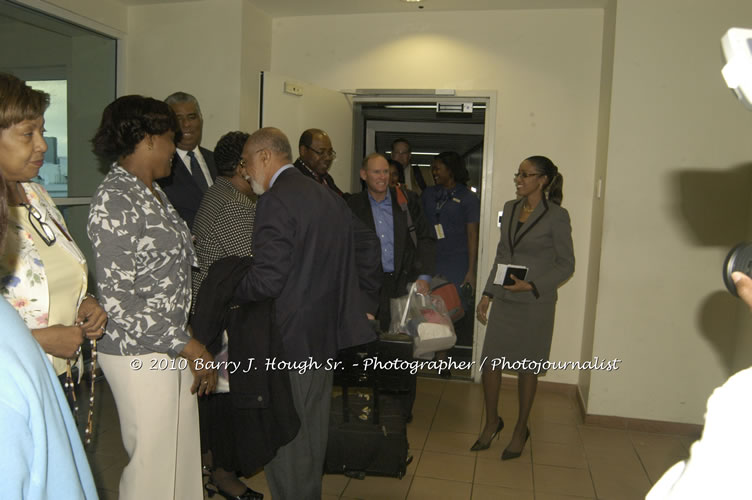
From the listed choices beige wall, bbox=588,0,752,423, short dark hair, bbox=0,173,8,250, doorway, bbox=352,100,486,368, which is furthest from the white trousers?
doorway, bbox=352,100,486,368

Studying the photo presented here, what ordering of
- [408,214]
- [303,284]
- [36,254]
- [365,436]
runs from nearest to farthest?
[36,254], [303,284], [365,436], [408,214]

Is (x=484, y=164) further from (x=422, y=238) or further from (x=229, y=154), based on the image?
(x=229, y=154)

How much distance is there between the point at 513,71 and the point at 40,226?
3.72 metres

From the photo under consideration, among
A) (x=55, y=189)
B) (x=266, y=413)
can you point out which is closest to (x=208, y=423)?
(x=266, y=413)

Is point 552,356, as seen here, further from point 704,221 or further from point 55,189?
point 55,189

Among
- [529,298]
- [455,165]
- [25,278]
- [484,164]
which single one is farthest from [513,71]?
[25,278]

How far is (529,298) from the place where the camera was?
3.25 m

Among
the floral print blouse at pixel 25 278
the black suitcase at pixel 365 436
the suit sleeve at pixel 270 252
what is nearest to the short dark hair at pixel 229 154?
the suit sleeve at pixel 270 252

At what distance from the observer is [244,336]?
6.62 ft

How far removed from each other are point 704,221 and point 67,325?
139 inches

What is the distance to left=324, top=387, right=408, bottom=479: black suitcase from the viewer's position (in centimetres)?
282

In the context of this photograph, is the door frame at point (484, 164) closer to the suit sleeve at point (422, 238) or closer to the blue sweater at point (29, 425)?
the suit sleeve at point (422, 238)

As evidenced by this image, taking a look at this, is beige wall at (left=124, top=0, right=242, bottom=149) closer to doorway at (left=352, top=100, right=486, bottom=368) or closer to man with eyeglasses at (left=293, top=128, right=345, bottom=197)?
doorway at (left=352, top=100, right=486, bottom=368)

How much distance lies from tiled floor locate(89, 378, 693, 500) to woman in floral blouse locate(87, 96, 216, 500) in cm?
105
